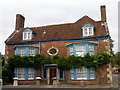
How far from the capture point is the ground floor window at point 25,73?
19.2 meters

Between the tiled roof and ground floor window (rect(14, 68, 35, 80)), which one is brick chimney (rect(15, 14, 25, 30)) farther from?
ground floor window (rect(14, 68, 35, 80))

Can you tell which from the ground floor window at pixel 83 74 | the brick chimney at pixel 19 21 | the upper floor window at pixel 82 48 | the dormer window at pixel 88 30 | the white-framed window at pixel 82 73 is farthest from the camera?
the brick chimney at pixel 19 21

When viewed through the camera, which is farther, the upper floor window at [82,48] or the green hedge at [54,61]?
the upper floor window at [82,48]

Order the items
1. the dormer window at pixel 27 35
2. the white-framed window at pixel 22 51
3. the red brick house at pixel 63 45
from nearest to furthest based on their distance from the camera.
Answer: the red brick house at pixel 63 45
the white-framed window at pixel 22 51
the dormer window at pixel 27 35

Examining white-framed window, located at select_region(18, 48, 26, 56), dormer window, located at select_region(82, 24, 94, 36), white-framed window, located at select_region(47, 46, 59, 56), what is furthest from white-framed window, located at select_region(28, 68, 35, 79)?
dormer window, located at select_region(82, 24, 94, 36)

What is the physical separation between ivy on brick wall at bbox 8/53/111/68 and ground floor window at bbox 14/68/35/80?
832mm

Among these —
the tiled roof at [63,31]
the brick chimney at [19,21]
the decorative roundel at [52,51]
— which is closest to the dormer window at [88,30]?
the tiled roof at [63,31]

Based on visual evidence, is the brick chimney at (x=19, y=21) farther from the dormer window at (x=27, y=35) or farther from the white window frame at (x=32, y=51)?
the white window frame at (x=32, y=51)

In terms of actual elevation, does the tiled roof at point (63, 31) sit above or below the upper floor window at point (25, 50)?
above

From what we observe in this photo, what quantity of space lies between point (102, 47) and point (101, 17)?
536 cm

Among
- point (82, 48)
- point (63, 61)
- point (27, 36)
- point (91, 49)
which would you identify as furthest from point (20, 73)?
point (91, 49)

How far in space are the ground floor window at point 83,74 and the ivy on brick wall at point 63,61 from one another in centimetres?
74

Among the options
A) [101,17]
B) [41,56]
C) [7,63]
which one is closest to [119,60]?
[101,17]

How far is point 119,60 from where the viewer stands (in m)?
37.9
